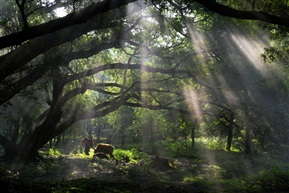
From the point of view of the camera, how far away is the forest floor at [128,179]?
8195 mm

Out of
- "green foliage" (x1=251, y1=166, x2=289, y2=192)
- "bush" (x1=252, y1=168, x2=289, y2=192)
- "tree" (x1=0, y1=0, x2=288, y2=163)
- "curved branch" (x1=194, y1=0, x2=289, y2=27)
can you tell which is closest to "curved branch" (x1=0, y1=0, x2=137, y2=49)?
"tree" (x1=0, y1=0, x2=288, y2=163)

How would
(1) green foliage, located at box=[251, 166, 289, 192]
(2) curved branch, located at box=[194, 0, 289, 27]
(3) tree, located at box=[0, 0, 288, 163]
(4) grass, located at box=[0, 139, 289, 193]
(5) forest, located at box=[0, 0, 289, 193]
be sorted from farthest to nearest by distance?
(1) green foliage, located at box=[251, 166, 289, 192] < (5) forest, located at box=[0, 0, 289, 193] < (4) grass, located at box=[0, 139, 289, 193] < (3) tree, located at box=[0, 0, 288, 163] < (2) curved branch, located at box=[194, 0, 289, 27]

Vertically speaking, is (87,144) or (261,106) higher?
(261,106)

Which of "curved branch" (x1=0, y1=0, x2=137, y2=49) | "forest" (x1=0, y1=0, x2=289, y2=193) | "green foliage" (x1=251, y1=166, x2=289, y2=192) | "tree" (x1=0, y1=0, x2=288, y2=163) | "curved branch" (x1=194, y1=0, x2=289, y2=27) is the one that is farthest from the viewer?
"green foliage" (x1=251, y1=166, x2=289, y2=192)

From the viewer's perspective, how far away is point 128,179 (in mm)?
12617

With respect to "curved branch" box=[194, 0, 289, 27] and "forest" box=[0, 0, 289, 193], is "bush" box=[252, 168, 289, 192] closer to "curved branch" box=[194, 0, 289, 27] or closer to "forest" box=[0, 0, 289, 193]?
"forest" box=[0, 0, 289, 193]

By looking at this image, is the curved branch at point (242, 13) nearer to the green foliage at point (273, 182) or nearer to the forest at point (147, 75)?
the forest at point (147, 75)

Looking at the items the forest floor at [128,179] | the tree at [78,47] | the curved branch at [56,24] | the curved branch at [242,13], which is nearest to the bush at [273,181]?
the forest floor at [128,179]

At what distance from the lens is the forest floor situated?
323 inches

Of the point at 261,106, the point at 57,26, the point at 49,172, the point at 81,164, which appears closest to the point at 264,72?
the point at 261,106

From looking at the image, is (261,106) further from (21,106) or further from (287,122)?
(21,106)

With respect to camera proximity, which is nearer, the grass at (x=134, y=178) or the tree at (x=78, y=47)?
the tree at (x=78, y=47)

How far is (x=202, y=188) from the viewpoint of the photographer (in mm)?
10359

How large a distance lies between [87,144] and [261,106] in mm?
17325
